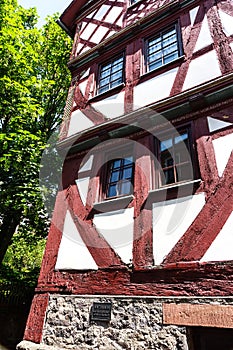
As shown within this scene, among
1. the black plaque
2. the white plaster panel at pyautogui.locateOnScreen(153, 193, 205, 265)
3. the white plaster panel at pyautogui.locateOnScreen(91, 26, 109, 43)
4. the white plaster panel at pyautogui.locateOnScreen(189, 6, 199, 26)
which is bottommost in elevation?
the black plaque

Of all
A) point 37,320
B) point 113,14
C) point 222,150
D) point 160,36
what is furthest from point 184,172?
point 113,14

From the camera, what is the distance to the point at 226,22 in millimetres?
5434

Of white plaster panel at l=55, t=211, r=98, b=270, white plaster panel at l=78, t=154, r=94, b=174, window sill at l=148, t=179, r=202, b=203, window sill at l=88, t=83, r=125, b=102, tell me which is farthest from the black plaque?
window sill at l=88, t=83, r=125, b=102

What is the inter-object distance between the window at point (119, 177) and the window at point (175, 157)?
695 millimetres

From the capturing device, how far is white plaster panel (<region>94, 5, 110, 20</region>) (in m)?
8.63

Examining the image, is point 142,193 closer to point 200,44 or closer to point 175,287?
point 175,287

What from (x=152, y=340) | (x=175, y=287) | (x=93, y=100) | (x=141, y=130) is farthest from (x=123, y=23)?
(x=152, y=340)

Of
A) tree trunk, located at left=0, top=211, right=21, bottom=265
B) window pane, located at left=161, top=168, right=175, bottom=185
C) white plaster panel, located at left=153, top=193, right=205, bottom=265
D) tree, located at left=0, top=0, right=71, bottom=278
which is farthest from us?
tree trunk, located at left=0, top=211, right=21, bottom=265

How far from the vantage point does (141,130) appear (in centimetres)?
541

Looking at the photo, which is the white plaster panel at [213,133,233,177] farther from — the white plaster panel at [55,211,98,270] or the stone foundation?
the white plaster panel at [55,211,98,270]

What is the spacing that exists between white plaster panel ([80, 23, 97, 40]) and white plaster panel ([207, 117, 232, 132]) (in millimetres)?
6124

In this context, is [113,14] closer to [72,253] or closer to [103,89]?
[103,89]

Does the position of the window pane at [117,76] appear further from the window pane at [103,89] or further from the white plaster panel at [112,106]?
the white plaster panel at [112,106]

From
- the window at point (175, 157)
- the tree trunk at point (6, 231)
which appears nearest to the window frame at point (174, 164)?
the window at point (175, 157)
